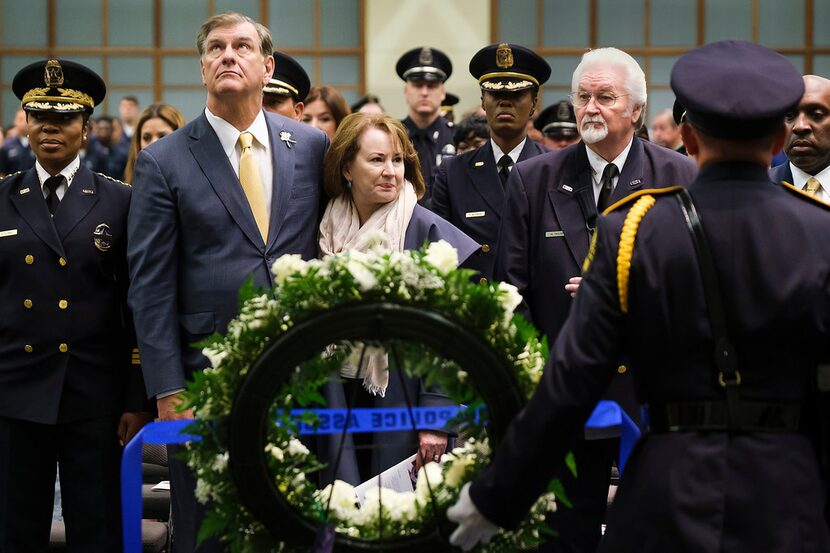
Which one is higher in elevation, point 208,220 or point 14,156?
point 14,156

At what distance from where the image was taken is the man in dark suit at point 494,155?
5.61m

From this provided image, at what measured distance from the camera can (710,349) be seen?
2.64 m

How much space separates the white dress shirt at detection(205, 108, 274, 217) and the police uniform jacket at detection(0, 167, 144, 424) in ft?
1.90

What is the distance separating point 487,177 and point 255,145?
163cm

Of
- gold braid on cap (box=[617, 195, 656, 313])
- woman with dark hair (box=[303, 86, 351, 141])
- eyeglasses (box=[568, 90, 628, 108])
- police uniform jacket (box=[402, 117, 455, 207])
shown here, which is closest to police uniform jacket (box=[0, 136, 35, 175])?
police uniform jacket (box=[402, 117, 455, 207])

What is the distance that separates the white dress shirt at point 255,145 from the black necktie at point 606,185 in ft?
3.58

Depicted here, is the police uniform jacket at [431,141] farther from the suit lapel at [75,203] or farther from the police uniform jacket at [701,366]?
the police uniform jacket at [701,366]

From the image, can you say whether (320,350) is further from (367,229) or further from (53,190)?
(53,190)

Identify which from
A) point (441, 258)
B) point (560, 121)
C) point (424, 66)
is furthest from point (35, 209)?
point (560, 121)

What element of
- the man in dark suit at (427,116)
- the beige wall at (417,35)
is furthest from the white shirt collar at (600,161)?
the beige wall at (417,35)

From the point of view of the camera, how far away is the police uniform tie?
4172mm

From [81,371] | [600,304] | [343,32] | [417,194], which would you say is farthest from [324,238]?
[343,32]

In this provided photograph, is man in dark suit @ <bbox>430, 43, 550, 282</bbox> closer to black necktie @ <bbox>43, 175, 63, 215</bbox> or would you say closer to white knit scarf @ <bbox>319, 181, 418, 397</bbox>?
white knit scarf @ <bbox>319, 181, 418, 397</bbox>

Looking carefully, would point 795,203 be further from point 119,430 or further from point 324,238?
point 119,430
